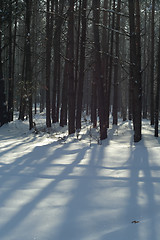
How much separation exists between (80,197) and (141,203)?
782mm

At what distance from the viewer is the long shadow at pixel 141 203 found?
2711 millimetres

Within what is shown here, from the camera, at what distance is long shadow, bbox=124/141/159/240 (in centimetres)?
271

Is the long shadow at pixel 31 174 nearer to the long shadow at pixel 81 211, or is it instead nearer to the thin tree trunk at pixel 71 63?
the long shadow at pixel 81 211

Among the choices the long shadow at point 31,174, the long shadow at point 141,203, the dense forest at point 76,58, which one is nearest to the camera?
the long shadow at point 141,203

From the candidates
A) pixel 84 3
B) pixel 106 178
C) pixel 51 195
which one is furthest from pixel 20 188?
pixel 84 3

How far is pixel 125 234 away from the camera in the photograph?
8.75ft

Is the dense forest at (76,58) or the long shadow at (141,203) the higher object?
the dense forest at (76,58)

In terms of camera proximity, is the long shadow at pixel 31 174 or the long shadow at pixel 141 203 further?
the long shadow at pixel 31 174

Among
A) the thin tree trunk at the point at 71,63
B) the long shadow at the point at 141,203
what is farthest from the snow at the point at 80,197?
the thin tree trunk at the point at 71,63

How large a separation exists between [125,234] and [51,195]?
4.28 feet

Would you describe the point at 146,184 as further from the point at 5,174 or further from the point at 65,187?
the point at 5,174

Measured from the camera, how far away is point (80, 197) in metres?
3.65

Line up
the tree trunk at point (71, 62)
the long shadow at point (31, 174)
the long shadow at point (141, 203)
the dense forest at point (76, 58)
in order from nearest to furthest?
the long shadow at point (141, 203), the long shadow at point (31, 174), the dense forest at point (76, 58), the tree trunk at point (71, 62)

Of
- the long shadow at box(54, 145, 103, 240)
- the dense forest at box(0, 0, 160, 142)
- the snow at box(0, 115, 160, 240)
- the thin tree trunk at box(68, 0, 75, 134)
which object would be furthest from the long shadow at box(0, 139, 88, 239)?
the thin tree trunk at box(68, 0, 75, 134)
